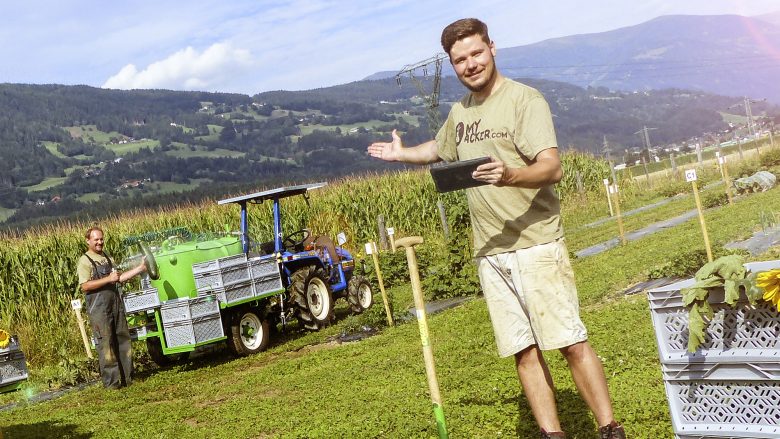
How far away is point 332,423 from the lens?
7906 mm

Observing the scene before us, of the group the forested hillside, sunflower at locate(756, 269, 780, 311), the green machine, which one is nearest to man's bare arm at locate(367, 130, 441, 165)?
sunflower at locate(756, 269, 780, 311)

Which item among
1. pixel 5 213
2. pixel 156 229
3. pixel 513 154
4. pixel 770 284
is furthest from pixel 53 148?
pixel 770 284

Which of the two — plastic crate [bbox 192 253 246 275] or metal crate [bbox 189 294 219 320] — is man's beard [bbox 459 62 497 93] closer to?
metal crate [bbox 189 294 219 320]

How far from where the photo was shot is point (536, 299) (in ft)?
16.4

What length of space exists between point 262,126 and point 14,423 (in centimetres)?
17853

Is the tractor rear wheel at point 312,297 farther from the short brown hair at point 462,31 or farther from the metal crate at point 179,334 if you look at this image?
the short brown hair at point 462,31

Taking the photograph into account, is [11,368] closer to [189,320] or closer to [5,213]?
[189,320]

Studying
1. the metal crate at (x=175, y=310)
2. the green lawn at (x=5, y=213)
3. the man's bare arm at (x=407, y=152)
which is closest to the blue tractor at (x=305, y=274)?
the metal crate at (x=175, y=310)

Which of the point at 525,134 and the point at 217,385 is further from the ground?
the point at 525,134

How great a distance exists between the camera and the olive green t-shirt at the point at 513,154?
16.1 ft

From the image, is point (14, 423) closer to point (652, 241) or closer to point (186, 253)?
point (186, 253)

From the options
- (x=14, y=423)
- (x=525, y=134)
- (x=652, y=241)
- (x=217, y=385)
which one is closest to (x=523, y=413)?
(x=525, y=134)

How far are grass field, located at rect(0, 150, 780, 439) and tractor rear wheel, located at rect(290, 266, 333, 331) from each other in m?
0.25

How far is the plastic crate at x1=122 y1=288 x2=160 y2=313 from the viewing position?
1323 centimetres
